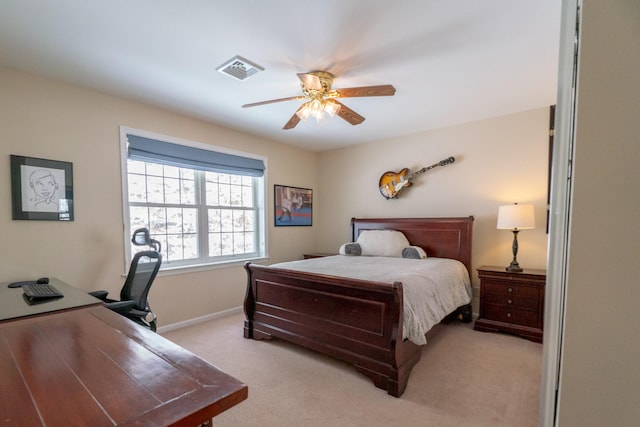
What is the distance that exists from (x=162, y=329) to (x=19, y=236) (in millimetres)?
1526

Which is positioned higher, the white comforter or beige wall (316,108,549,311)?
beige wall (316,108,549,311)

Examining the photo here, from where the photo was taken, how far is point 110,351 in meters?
1.00

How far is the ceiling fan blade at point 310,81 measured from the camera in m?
2.03

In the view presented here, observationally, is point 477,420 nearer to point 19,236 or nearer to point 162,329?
point 162,329

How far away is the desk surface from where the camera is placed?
143cm

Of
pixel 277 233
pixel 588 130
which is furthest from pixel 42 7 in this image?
pixel 277 233

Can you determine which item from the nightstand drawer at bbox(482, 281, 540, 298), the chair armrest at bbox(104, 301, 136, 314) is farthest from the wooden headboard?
the chair armrest at bbox(104, 301, 136, 314)

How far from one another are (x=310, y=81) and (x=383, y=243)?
2.44 meters

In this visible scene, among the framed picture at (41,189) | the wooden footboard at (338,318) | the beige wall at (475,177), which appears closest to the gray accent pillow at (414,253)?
the beige wall at (475,177)

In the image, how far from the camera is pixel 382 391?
6.70ft

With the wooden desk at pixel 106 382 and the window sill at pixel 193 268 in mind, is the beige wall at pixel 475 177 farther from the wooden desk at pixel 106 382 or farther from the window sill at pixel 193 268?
the wooden desk at pixel 106 382

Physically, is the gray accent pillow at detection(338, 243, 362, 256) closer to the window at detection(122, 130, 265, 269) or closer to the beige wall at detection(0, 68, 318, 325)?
the window at detection(122, 130, 265, 269)

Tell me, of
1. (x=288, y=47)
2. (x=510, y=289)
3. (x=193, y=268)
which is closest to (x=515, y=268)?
(x=510, y=289)

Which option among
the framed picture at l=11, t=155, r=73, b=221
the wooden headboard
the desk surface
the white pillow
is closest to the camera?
the desk surface
